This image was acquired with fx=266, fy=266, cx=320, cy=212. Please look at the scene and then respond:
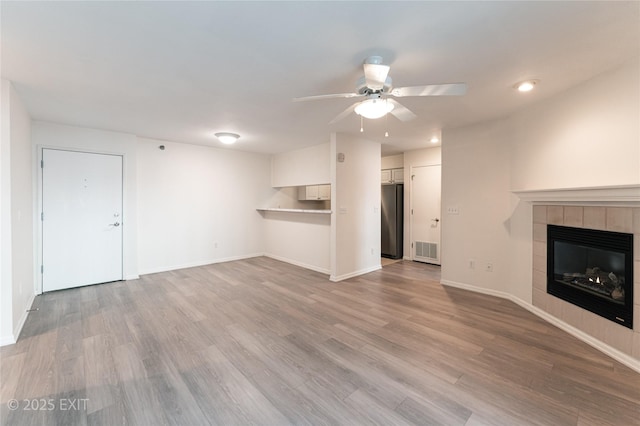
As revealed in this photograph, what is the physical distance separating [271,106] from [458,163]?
2918 millimetres

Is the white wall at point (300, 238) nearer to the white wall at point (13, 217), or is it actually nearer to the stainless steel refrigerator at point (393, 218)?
the stainless steel refrigerator at point (393, 218)

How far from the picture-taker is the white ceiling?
1.63 meters

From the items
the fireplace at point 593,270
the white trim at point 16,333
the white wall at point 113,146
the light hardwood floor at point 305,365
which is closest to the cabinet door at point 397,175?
the light hardwood floor at point 305,365

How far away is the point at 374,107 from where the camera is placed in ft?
7.23

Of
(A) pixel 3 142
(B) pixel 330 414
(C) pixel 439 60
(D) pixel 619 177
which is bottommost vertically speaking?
(B) pixel 330 414

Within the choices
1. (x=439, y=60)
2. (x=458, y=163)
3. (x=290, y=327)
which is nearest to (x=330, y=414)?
(x=290, y=327)

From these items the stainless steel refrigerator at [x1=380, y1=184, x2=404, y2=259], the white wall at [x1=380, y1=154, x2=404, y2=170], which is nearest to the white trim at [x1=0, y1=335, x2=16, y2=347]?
the stainless steel refrigerator at [x1=380, y1=184, x2=404, y2=259]

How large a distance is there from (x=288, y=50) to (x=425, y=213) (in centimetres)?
486

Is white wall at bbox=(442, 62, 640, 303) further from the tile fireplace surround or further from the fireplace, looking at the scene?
the fireplace

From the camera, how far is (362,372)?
2.09 meters

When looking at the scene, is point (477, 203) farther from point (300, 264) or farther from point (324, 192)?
point (300, 264)

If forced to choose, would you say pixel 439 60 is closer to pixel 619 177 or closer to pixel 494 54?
pixel 494 54

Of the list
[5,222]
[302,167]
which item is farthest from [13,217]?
[302,167]

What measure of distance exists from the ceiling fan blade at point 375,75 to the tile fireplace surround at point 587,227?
237 cm
